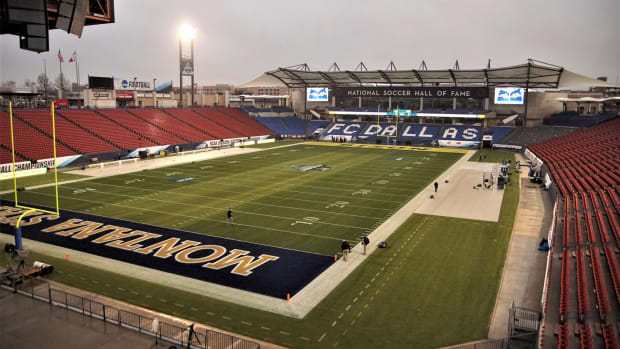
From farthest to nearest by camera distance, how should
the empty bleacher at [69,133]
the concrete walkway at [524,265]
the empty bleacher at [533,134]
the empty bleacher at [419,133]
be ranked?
1. the empty bleacher at [419,133]
2. the empty bleacher at [533,134]
3. the empty bleacher at [69,133]
4. the concrete walkway at [524,265]

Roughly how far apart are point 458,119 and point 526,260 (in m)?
59.4

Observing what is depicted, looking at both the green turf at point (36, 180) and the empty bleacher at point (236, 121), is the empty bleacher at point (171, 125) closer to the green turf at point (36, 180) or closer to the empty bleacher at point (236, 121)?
the empty bleacher at point (236, 121)

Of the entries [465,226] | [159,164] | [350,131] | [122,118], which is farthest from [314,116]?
[465,226]

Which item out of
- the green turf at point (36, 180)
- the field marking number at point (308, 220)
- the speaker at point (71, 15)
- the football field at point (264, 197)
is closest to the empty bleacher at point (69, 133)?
the green turf at point (36, 180)

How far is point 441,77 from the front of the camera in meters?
69.2

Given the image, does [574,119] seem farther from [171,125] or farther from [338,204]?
[171,125]

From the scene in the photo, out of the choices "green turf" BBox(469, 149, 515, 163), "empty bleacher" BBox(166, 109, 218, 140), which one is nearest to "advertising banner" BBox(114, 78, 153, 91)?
"empty bleacher" BBox(166, 109, 218, 140)

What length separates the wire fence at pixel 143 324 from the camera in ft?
36.6

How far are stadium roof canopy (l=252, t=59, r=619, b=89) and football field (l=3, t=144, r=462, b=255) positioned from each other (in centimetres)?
2490

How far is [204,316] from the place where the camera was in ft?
42.5

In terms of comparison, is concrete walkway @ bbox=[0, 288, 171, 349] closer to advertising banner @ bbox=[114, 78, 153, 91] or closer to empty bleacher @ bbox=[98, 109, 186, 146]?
empty bleacher @ bbox=[98, 109, 186, 146]

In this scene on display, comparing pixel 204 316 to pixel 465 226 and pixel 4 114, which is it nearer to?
pixel 465 226

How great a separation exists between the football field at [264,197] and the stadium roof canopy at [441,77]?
81.7 ft

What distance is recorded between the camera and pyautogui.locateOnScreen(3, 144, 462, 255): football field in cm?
2145
